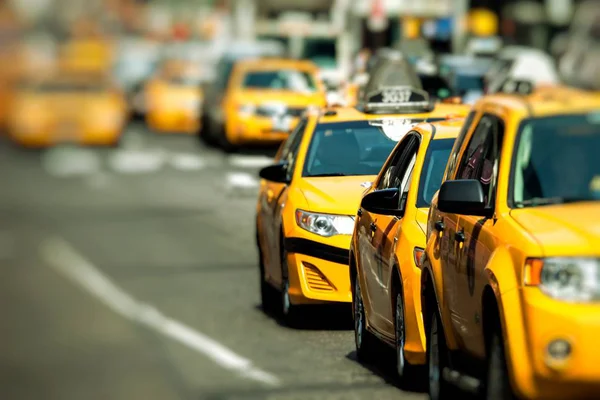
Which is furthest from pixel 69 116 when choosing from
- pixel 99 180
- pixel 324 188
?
pixel 324 188

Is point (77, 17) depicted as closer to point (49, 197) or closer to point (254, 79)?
point (49, 197)

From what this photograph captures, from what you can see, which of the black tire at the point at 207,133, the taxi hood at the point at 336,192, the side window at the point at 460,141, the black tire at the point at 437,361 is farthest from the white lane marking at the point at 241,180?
the side window at the point at 460,141

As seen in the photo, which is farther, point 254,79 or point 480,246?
point 254,79

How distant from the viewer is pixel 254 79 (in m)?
33.4

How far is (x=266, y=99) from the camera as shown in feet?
104

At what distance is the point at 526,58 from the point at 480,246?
2892cm

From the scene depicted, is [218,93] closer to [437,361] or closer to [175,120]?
[175,120]

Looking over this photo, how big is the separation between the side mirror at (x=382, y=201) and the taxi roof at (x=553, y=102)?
177cm

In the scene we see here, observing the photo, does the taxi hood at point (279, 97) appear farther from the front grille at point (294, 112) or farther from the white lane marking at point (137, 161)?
the white lane marking at point (137, 161)

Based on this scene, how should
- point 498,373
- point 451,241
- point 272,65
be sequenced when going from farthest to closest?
point 272,65, point 451,241, point 498,373

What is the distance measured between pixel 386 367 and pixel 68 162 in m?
38.3

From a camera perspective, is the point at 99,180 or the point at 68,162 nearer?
the point at 99,180

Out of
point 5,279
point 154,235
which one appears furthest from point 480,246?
point 5,279

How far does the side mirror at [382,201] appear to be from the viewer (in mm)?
10312
